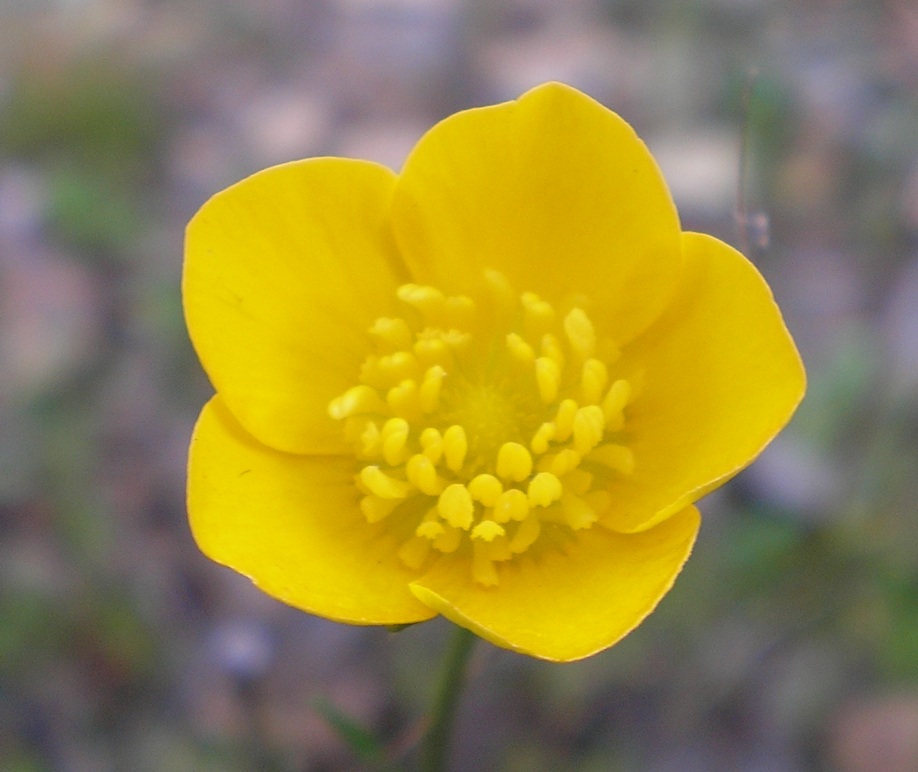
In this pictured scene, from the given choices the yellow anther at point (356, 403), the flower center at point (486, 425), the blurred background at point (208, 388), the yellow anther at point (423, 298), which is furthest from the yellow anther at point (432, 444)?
the blurred background at point (208, 388)

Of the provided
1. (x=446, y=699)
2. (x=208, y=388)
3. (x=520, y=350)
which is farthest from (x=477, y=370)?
(x=208, y=388)

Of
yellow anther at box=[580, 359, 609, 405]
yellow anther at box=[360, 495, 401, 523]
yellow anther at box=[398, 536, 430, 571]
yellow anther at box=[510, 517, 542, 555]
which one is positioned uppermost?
yellow anther at box=[580, 359, 609, 405]

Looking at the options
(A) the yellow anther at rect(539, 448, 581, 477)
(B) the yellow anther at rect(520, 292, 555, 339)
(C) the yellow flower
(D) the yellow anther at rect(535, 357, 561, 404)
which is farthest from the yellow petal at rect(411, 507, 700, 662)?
(B) the yellow anther at rect(520, 292, 555, 339)

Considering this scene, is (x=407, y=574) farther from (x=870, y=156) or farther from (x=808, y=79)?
(x=808, y=79)

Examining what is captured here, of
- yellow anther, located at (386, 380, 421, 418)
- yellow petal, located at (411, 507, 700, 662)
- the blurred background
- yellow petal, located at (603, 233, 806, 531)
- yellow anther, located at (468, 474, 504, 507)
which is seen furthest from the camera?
the blurred background

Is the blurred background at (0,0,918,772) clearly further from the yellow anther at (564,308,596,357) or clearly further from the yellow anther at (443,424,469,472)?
the yellow anther at (443,424,469,472)

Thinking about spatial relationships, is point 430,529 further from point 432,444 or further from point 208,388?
point 208,388
